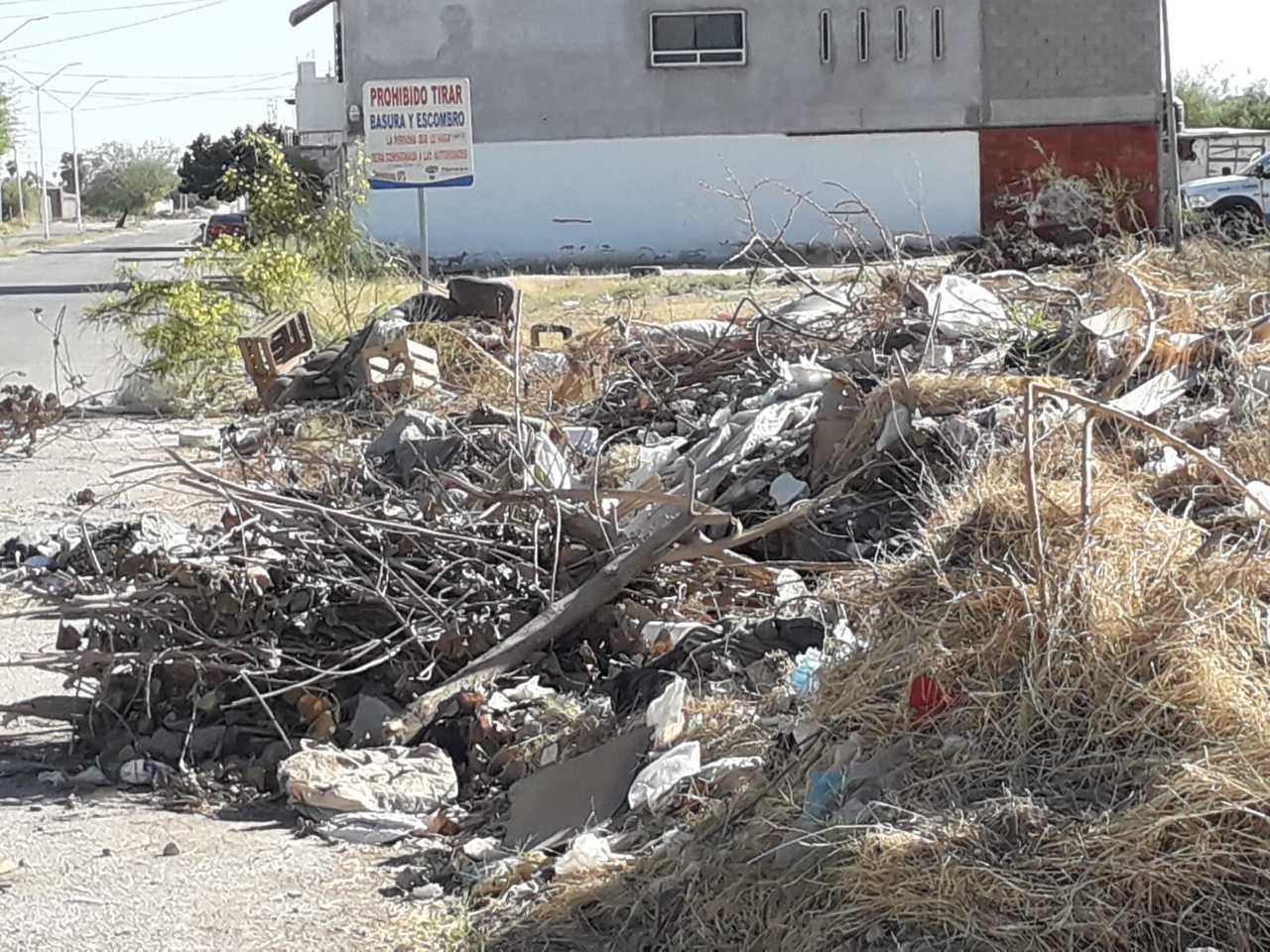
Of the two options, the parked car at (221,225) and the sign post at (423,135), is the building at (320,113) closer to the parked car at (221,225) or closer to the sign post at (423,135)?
the parked car at (221,225)

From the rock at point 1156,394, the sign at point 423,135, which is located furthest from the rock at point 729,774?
the sign at point 423,135

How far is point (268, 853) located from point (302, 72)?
33918mm

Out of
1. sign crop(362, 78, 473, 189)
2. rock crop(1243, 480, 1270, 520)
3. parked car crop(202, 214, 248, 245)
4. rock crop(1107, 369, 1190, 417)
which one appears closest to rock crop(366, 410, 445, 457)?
rock crop(1107, 369, 1190, 417)

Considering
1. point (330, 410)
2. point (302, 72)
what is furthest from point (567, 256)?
point (330, 410)

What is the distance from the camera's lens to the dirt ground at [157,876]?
Result: 4414 mm

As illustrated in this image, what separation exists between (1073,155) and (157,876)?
3318 centimetres

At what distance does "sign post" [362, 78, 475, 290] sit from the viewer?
17.6 metres

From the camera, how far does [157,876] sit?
481 cm

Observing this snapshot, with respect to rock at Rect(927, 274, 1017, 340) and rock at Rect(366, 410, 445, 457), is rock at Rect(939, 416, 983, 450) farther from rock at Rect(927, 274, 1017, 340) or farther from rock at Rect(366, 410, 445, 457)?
rock at Rect(366, 410, 445, 457)

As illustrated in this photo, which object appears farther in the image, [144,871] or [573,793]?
[573,793]

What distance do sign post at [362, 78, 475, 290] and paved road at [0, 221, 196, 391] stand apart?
9.43 ft

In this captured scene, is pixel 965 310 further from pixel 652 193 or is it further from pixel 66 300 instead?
pixel 652 193

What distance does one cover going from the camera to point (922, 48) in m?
35.9

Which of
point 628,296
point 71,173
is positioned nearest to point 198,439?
point 628,296
